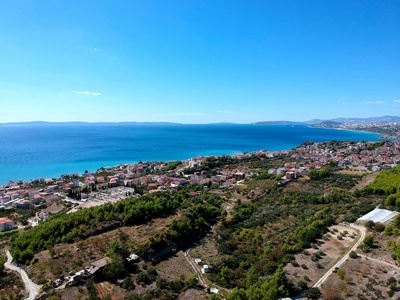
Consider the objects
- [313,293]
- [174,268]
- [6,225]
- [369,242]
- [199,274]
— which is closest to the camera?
[313,293]

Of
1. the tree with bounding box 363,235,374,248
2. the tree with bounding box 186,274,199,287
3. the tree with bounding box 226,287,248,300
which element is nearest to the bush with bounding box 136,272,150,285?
the tree with bounding box 186,274,199,287

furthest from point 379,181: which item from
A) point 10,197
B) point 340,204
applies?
point 10,197

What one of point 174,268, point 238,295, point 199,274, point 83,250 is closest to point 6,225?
point 83,250

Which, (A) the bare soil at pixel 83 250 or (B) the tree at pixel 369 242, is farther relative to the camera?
(B) the tree at pixel 369 242

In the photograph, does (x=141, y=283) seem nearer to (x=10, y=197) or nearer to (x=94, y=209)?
(x=94, y=209)

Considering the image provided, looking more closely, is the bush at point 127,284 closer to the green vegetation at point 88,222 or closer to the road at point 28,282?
the road at point 28,282

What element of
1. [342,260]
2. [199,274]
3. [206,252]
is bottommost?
[206,252]

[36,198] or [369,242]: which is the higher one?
[369,242]

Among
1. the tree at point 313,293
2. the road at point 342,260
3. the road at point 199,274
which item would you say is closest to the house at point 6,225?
the road at point 199,274

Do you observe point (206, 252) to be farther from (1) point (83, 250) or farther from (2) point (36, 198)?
(2) point (36, 198)

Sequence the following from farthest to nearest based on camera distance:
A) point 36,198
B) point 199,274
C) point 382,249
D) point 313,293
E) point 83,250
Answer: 1. point 36,198
2. point 83,250
3. point 382,249
4. point 199,274
5. point 313,293

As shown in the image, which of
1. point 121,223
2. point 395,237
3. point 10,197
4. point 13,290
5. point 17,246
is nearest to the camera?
point 13,290
